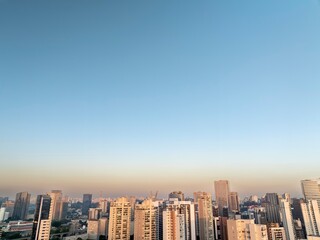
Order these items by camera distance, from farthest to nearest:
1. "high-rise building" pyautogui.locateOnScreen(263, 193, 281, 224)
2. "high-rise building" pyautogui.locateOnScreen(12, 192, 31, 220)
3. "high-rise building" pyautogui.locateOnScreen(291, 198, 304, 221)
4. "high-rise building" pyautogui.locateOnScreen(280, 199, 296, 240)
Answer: "high-rise building" pyautogui.locateOnScreen(263, 193, 281, 224)
"high-rise building" pyautogui.locateOnScreen(291, 198, 304, 221)
"high-rise building" pyautogui.locateOnScreen(12, 192, 31, 220)
"high-rise building" pyautogui.locateOnScreen(280, 199, 296, 240)

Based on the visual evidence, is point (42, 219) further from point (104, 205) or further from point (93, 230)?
point (104, 205)

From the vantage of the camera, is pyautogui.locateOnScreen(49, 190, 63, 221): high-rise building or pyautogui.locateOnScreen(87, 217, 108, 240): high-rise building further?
pyautogui.locateOnScreen(87, 217, 108, 240): high-rise building

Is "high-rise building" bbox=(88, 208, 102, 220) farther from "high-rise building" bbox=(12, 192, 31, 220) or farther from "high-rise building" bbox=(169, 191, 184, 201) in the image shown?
"high-rise building" bbox=(169, 191, 184, 201)

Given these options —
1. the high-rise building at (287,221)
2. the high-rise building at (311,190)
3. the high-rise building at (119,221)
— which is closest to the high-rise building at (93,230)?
the high-rise building at (119,221)

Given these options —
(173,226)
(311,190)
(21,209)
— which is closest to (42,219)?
(21,209)

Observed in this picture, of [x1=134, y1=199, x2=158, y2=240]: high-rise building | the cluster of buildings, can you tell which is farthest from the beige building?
[x1=134, y1=199, x2=158, y2=240]: high-rise building

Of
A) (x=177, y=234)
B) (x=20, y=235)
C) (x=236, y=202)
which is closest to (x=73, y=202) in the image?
(x=20, y=235)

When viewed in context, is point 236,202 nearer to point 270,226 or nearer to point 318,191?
point 318,191
